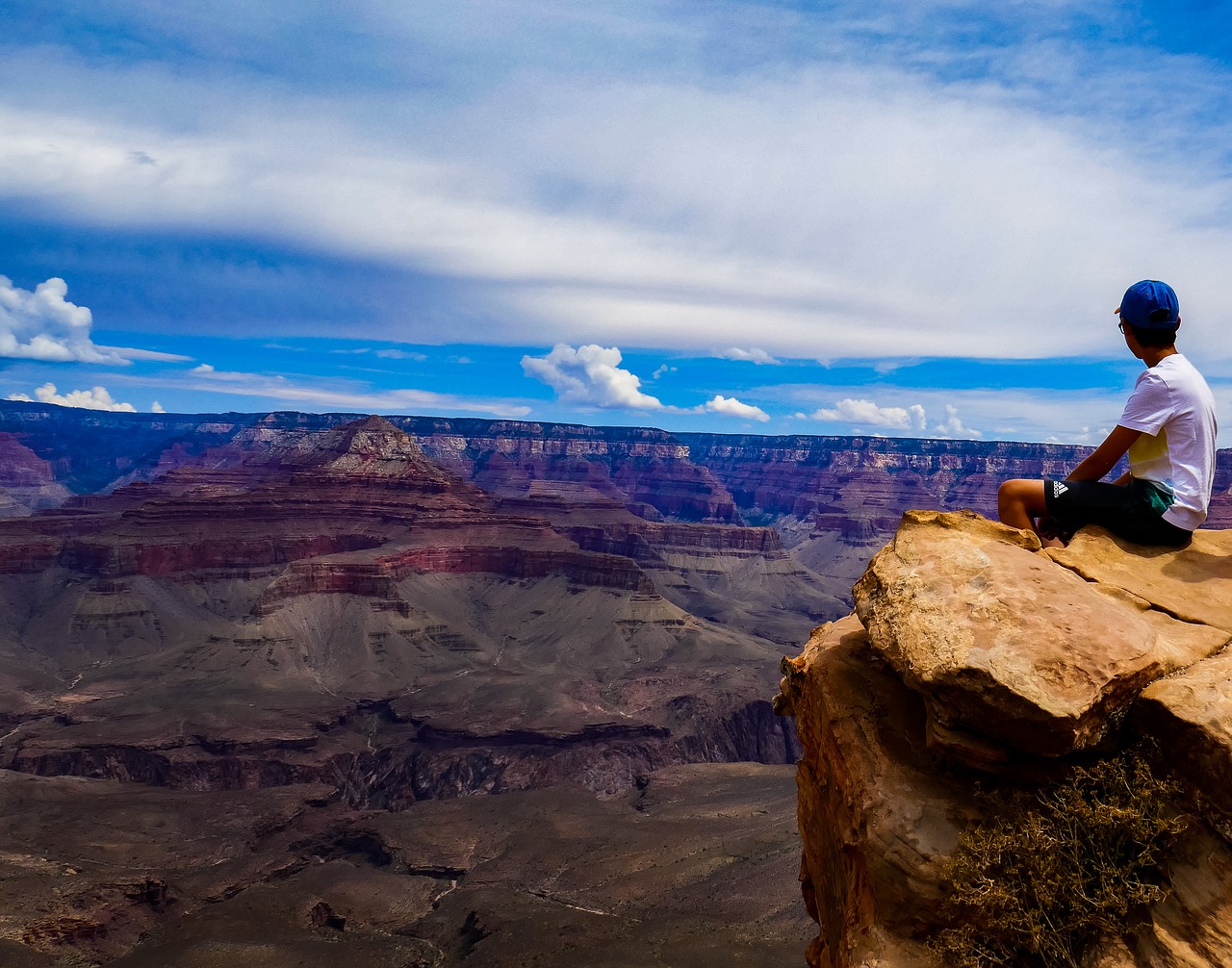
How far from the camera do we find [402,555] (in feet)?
475

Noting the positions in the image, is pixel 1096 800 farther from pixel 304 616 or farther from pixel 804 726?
pixel 304 616

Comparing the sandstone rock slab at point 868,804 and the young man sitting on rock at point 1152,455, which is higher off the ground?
the young man sitting on rock at point 1152,455

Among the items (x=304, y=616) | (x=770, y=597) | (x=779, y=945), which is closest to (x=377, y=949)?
(x=779, y=945)

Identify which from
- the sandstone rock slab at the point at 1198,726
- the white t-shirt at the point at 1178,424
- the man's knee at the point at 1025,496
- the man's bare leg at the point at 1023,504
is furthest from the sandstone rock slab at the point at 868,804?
the white t-shirt at the point at 1178,424

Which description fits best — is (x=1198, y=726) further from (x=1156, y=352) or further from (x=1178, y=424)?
(x=1156, y=352)

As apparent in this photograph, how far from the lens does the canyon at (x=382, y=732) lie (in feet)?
150

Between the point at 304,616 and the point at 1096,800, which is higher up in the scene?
the point at 1096,800

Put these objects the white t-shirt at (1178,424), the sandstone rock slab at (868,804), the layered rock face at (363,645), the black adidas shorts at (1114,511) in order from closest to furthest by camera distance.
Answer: the sandstone rock slab at (868,804) → the white t-shirt at (1178,424) → the black adidas shorts at (1114,511) → the layered rock face at (363,645)

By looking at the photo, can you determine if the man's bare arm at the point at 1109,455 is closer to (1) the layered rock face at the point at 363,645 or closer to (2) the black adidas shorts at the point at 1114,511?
(2) the black adidas shorts at the point at 1114,511

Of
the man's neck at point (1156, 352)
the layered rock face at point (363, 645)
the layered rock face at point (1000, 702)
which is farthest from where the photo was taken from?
the layered rock face at point (363, 645)

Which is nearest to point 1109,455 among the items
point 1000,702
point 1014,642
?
point 1014,642

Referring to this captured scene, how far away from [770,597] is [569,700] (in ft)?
318

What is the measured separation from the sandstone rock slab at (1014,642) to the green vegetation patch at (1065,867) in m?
0.51

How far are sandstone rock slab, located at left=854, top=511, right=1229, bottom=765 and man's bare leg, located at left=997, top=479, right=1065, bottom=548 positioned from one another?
1.47 m
